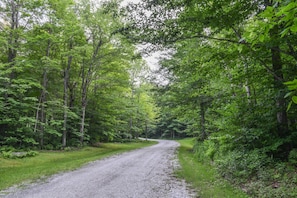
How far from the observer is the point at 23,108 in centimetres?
1288

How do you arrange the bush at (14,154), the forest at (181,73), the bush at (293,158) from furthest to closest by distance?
the bush at (14,154)
the forest at (181,73)
the bush at (293,158)

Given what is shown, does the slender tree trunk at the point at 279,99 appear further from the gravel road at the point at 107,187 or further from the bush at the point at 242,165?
the gravel road at the point at 107,187

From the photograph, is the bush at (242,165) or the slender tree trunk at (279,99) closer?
the slender tree trunk at (279,99)

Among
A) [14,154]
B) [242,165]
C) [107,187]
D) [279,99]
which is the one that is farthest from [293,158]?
[14,154]

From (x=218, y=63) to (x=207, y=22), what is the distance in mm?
1395

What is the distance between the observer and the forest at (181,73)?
492cm

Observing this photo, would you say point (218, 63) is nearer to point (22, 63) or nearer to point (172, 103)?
point (172, 103)

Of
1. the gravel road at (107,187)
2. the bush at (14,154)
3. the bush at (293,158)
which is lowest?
the gravel road at (107,187)

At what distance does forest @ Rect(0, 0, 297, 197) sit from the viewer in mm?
4918

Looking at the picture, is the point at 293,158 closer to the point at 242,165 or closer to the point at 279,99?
the point at 242,165

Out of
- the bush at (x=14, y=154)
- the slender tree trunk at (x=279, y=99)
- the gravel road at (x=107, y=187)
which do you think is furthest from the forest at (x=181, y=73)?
the gravel road at (x=107, y=187)

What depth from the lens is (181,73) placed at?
8695mm

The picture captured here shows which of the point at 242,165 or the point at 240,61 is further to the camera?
the point at 240,61

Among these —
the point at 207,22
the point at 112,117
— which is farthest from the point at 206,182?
the point at 112,117
